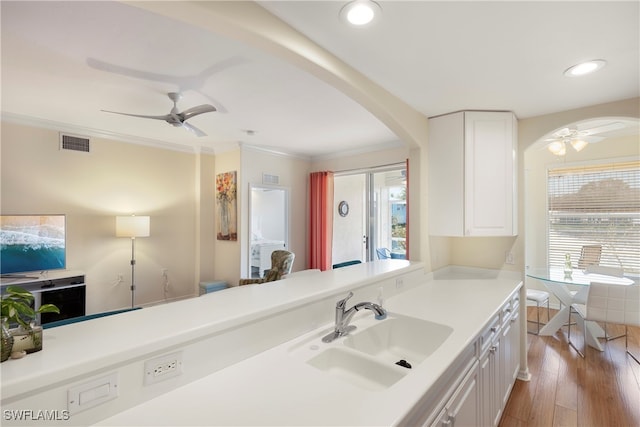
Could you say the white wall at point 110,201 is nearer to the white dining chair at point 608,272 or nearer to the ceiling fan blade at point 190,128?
the ceiling fan blade at point 190,128

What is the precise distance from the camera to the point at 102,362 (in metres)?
0.85

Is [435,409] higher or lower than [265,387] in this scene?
lower

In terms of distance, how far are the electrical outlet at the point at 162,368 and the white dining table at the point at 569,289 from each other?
364 cm

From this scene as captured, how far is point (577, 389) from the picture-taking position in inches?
102

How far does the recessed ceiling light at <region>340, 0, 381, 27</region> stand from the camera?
137 cm

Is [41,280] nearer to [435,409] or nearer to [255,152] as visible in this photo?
[255,152]

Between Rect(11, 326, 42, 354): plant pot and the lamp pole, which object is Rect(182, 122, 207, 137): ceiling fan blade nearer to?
the lamp pole

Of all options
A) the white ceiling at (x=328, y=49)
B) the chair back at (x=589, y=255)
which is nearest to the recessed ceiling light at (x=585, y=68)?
the white ceiling at (x=328, y=49)

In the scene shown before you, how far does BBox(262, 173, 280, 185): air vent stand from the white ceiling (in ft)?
5.63

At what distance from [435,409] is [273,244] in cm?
453

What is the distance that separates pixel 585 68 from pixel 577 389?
2.58 meters

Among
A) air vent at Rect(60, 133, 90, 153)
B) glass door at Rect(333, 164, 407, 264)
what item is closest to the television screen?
air vent at Rect(60, 133, 90, 153)

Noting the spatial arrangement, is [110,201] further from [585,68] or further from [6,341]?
[585,68]

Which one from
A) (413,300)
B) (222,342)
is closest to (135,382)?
(222,342)
